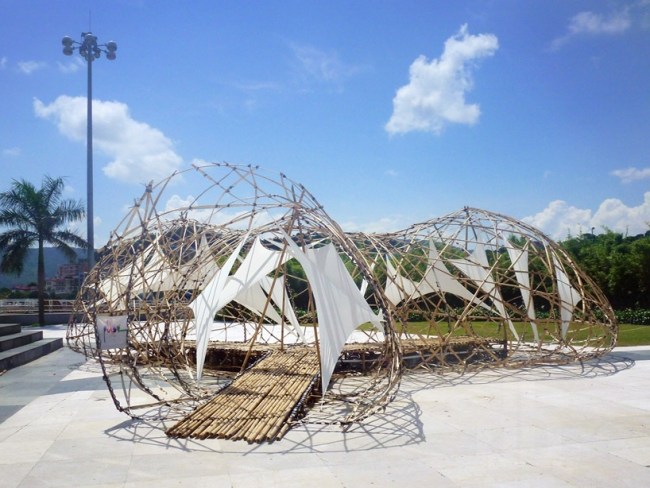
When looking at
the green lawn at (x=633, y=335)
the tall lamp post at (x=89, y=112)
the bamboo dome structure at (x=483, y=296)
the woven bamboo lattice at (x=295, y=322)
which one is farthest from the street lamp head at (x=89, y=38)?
the green lawn at (x=633, y=335)

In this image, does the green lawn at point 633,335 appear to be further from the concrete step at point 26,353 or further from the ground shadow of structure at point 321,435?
the concrete step at point 26,353

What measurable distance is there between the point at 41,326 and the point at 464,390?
70.2 ft

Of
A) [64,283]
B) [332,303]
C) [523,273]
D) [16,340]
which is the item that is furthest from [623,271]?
[64,283]

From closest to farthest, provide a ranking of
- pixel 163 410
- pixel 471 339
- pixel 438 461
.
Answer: pixel 438 461
pixel 163 410
pixel 471 339

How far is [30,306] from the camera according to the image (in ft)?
99.0

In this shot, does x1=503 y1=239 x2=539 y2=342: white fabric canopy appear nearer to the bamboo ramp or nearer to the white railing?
the bamboo ramp

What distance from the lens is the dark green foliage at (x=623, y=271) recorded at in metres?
25.8

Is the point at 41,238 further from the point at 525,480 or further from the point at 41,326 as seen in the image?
the point at 525,480

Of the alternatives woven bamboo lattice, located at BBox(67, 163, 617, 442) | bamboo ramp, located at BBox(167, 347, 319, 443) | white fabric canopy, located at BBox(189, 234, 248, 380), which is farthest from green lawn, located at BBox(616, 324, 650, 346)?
white fabric canopy, located at BBox(189, 234, 248, 380)

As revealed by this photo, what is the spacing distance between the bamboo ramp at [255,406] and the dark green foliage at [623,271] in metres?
20.9

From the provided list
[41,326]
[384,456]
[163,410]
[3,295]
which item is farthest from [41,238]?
[384,456]

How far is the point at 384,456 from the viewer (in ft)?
20.0

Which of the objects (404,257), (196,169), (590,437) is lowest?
(590,437)

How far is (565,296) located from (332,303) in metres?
7.36
